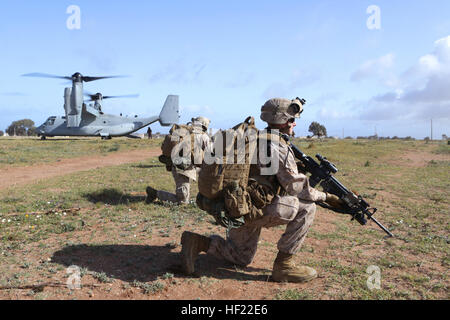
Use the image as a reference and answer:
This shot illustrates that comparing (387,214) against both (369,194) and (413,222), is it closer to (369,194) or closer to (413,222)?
(413,222)

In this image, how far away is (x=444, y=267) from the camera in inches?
186

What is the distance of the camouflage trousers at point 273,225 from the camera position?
13.4ft

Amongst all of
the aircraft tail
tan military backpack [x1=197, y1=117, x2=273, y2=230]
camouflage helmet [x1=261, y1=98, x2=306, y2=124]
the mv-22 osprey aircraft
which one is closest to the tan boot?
tan military backpack [x1=197, y1=117, x2=273, y2=230]

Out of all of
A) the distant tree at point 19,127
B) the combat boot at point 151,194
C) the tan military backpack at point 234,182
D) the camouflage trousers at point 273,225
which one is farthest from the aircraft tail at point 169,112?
the distant tree at point 19,127

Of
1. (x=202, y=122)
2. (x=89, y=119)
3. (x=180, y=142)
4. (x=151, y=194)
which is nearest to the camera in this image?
(x=180, y=142)

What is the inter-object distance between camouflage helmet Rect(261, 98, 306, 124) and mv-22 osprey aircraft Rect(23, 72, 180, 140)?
107ft

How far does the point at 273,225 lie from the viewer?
4203 millimetres

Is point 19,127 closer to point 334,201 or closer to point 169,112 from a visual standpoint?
point 169,112

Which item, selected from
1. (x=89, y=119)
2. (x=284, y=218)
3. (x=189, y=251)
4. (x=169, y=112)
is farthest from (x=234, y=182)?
(x=169, y=112)

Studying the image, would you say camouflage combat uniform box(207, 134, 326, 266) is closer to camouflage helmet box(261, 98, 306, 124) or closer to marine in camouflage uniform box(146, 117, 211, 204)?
camouflage helmet box(261, 98, 306, 124)

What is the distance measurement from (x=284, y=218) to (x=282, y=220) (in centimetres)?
3

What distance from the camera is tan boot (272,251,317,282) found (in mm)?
4160
